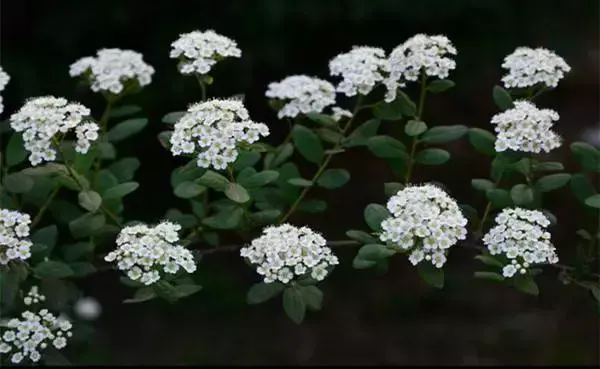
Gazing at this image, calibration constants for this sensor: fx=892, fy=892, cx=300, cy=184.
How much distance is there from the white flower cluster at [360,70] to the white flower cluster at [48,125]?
2.48 ft

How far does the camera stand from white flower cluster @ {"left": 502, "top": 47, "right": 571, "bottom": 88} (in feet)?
8.41

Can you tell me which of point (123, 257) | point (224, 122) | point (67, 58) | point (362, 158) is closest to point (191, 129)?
point (224, 122)

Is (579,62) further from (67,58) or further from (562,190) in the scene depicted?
(67,58)

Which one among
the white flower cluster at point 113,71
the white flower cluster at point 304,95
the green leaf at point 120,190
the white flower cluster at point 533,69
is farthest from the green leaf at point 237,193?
the white flower cluster at point 533,69

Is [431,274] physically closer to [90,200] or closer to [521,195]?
[521,195]

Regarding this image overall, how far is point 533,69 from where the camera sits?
256 cm

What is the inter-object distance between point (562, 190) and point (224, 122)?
11.2 ft

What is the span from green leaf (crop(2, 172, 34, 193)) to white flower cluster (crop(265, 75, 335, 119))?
79 cm

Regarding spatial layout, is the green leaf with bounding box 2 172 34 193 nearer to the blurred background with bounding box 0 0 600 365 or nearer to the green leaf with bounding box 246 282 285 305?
the green leaf with bounding box 246 282 285 305

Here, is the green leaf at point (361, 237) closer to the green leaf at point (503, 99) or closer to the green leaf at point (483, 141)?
the green leaf at point (483, 141)

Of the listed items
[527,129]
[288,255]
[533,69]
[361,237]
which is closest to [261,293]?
[361,237]

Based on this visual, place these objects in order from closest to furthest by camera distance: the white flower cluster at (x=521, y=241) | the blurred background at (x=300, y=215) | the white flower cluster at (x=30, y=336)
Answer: the white flower cluster at (x=521, y=241) < the white flower cluster at (x=30, y=336) < the blurred background at (x=300, y=215)

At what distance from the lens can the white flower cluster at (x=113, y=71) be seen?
9.26 ft

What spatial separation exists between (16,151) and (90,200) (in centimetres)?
29
